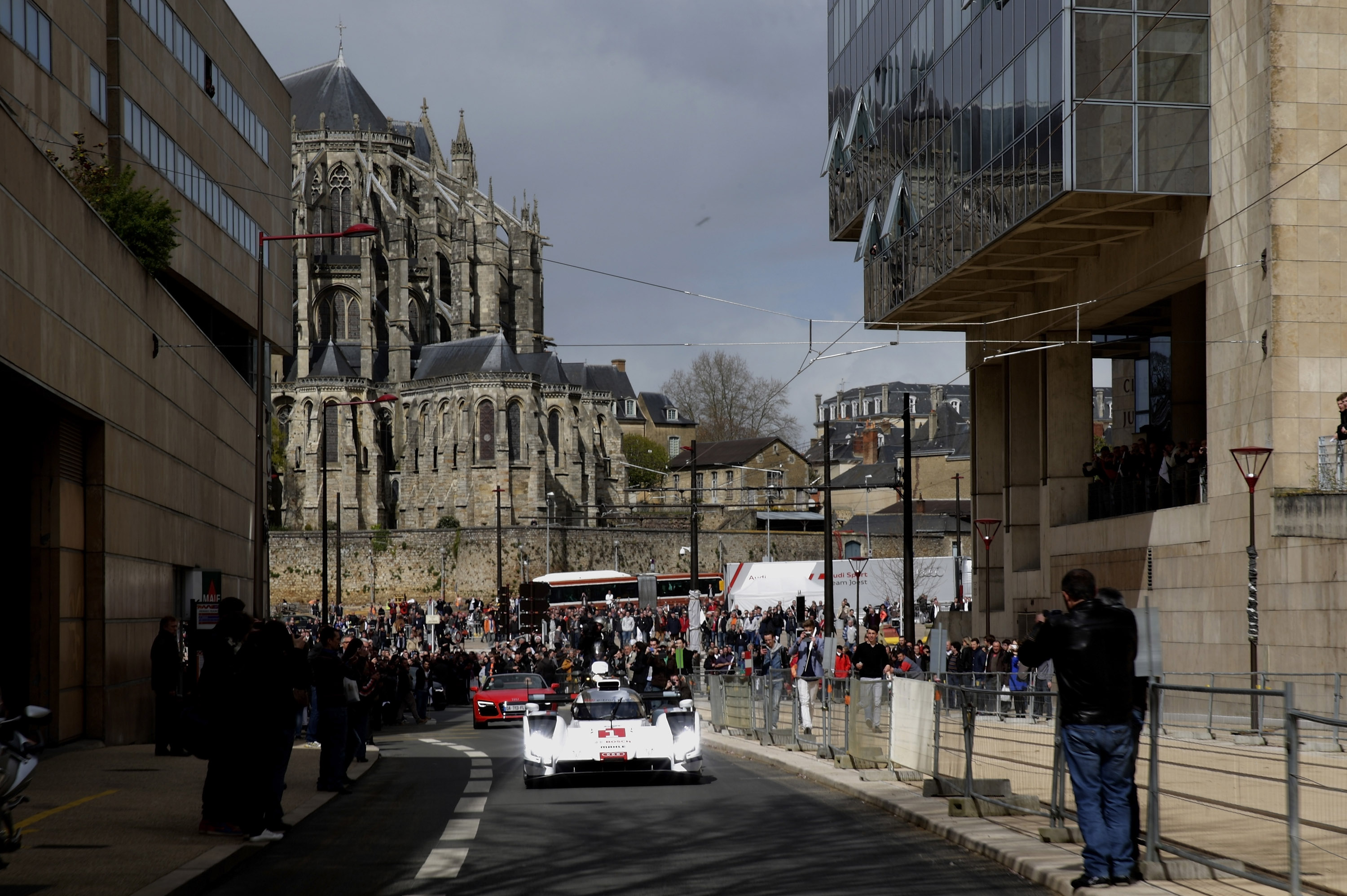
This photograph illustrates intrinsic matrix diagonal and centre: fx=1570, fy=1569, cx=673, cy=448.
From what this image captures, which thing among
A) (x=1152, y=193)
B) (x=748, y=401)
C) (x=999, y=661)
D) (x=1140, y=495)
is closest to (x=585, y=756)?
(x=999, y=661)

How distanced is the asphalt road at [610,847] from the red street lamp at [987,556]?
24205 mm

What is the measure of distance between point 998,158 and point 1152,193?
3756 mm

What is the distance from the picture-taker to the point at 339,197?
107 meters

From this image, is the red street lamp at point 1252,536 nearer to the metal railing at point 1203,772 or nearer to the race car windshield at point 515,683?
the metal railing at point 1203,772

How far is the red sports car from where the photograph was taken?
110 feet

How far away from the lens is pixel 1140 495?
3122 centimetres

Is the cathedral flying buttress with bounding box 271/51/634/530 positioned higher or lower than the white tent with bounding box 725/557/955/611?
higher

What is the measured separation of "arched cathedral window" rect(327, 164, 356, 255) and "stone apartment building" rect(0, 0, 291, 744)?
230ft

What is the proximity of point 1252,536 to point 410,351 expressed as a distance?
9033 cm

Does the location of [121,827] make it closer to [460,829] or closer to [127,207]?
[460,829]

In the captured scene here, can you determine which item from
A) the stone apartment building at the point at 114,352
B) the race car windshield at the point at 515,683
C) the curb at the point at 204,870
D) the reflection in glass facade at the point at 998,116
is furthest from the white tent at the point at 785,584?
the curb at the point at 204,870

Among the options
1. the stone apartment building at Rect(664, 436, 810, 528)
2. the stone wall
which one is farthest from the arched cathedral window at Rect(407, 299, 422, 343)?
the stone apartment building at Rect(664, 436, 810, 528)

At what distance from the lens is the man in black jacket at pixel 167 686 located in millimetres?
18938

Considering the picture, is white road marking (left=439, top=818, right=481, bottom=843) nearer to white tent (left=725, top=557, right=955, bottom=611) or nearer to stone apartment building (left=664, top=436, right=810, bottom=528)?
white tent (left=725, top=557, right=955, bottom=611)
